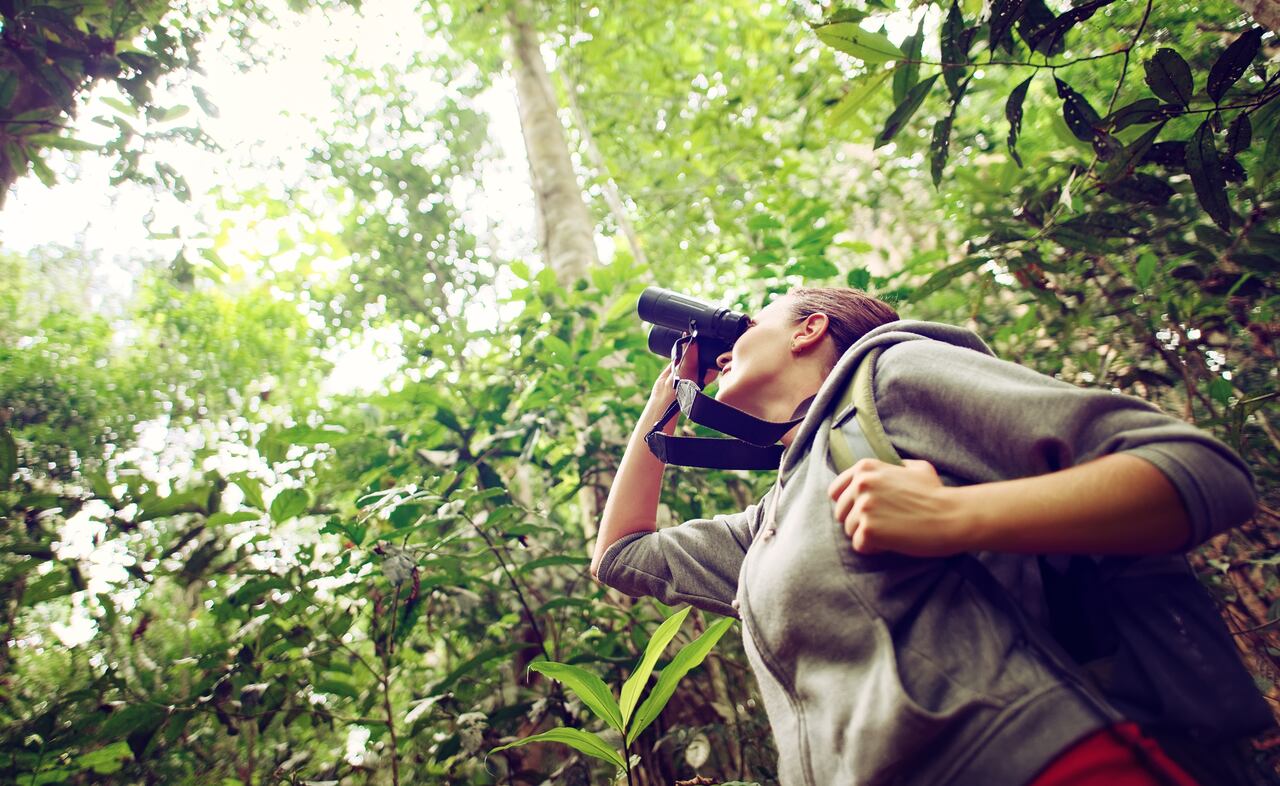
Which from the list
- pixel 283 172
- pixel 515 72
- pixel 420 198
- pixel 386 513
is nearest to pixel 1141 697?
pixel 386 513

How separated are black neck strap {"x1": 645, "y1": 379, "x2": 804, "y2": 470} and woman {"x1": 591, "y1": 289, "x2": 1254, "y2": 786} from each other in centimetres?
22

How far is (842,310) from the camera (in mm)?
1303

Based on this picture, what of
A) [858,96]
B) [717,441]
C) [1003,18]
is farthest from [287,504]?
[1003,18]

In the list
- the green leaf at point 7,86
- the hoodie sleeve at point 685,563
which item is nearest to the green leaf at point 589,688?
the hoodie sleeve at point 685,563

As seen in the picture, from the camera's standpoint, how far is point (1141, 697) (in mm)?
638

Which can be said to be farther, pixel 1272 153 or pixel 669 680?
pixel 1272 153

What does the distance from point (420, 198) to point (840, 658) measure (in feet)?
19.5

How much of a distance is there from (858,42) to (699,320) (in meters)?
0.68

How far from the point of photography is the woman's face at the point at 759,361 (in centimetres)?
127

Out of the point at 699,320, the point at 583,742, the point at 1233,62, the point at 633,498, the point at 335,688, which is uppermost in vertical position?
the point at 1233,62

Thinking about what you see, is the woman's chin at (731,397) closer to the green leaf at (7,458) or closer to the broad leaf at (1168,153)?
the broad leaf at (1168,153)

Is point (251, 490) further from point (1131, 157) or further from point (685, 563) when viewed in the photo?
point (1131, 157)

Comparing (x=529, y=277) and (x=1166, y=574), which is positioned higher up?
(x=529, y=277)

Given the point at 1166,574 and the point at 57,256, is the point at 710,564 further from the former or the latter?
the point at 57,256
